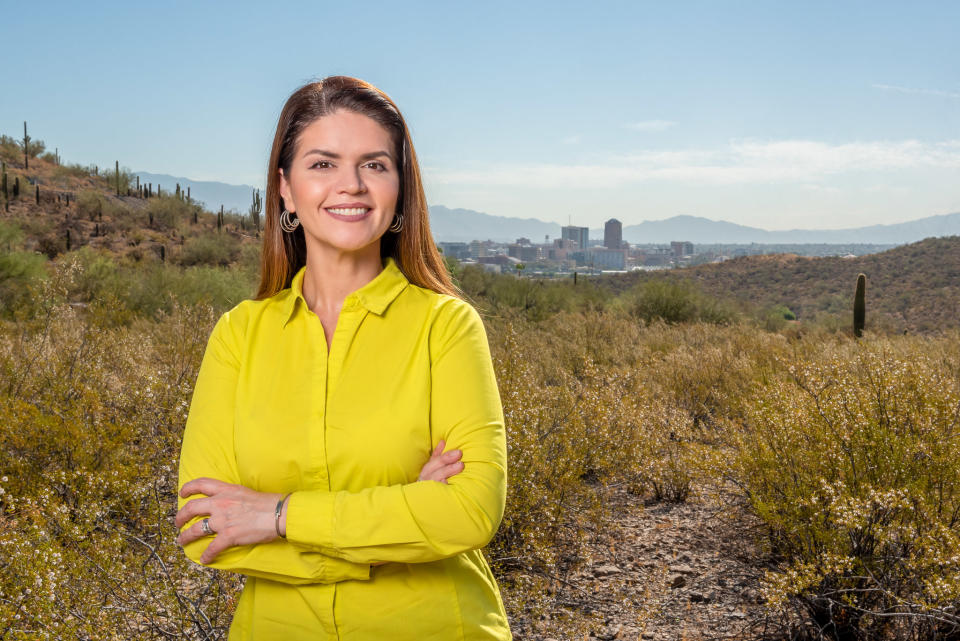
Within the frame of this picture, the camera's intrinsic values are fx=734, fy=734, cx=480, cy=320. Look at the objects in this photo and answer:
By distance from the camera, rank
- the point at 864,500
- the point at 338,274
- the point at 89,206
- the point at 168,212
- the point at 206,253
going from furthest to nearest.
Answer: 1. the point at 168,212
2. the point at 89,206
3. the point at 206,253
4. the point at 864,500
5. the point at 338,274

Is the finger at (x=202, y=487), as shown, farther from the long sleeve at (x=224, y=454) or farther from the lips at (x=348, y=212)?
the lips at (x=348, y=212)

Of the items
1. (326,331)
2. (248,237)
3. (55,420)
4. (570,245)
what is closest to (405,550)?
(326,331)

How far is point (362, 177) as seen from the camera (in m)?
1.84

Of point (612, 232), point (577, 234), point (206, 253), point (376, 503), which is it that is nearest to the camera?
point (376, 503)

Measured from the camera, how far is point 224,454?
6.09 ft

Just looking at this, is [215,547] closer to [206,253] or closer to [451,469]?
[451,469]

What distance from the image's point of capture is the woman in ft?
5.24

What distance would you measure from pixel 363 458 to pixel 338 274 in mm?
512

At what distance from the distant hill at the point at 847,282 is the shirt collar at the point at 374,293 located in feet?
94.5

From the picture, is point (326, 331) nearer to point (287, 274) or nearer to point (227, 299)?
point (287, 274)

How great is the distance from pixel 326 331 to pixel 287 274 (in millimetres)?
330

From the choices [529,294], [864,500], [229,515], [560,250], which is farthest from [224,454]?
[560,250]

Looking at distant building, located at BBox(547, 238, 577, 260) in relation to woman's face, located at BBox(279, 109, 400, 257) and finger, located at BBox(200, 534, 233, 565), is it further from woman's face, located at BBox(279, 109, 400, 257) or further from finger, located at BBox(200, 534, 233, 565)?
finger, located at BBox(200, 534, 233, 565)

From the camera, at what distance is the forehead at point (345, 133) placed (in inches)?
72.2
